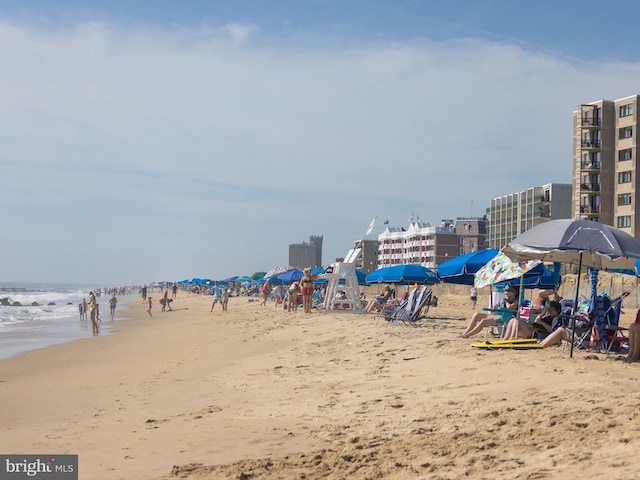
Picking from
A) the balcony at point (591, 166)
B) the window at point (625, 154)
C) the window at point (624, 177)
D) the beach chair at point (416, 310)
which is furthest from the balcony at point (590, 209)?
the beach chair at point (416, 310)

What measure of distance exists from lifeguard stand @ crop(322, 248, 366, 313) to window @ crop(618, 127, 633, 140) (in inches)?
1914

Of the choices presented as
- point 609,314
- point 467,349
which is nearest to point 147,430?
point 467,349

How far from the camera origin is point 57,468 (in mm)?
5789

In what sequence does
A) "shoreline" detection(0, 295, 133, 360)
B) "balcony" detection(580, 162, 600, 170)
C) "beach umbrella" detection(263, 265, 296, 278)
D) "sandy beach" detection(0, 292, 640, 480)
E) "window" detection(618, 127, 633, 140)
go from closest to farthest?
"sandy beach" detection(0, 292, 640, 480), "shoreline" detection(0, 295, 133, 360), "beach umbrella" detection(263, 265, 296, 278), "window" detection(618, 127, 633, 140), "balcony" detection(580, 162, 600, 170)

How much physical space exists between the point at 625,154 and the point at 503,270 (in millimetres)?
56376

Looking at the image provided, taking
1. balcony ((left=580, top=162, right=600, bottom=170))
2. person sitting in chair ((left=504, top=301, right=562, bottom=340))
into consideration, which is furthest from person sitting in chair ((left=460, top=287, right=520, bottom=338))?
balcony ((left=580, top=162, right=600, bottom=170))

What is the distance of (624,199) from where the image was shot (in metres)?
64.3

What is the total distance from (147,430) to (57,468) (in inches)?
57.7

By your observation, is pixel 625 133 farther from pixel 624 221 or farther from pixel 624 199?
pixel 624 221

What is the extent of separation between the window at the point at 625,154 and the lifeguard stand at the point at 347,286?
47997 mm

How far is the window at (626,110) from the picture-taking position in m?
64.1

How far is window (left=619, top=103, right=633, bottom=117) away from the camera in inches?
2522

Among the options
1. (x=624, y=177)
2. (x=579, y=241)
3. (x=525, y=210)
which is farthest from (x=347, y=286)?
(x=525, y=210)

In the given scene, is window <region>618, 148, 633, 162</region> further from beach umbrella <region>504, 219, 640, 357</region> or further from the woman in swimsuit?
beach umbrella <region>504, 219, 640, 357</region>
